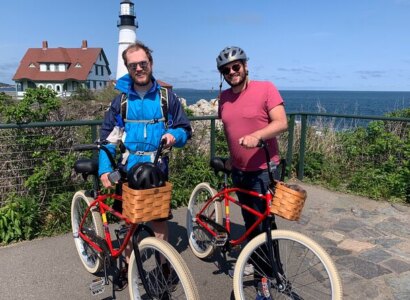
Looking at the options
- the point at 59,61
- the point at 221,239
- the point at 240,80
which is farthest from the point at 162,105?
the point at 59,61

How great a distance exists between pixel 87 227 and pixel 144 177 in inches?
64.9

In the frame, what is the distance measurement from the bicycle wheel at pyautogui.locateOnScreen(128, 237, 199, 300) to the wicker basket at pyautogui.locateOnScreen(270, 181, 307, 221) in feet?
2.80

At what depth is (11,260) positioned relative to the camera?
424 centimetres

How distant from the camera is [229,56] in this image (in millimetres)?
3104

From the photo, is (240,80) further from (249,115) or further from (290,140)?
(290,140)

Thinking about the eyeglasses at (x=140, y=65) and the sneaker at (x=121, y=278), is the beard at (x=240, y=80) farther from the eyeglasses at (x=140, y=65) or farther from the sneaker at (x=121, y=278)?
the sneaker at (x=121, y=278)

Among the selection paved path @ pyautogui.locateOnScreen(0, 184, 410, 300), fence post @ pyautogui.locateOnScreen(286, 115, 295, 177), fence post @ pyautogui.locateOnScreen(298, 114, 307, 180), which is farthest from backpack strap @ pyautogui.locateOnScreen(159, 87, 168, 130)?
fence post @ pyautogui.locateOnScreen(298, 114, 307, 180)

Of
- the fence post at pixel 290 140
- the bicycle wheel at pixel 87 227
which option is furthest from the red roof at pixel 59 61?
the bicycle wheel at pixel 87 227

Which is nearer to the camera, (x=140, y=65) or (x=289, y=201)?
(x=289, y=201)

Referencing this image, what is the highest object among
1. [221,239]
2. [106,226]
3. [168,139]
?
[168,139]

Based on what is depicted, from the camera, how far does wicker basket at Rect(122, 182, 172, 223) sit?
2.63m

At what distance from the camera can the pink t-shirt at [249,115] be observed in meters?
3.10

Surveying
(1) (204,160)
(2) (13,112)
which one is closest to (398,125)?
(1) (204,160)

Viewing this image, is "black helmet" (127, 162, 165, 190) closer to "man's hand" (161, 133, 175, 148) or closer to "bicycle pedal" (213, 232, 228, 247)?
"man's hand" (161, 133, 175, 148)
